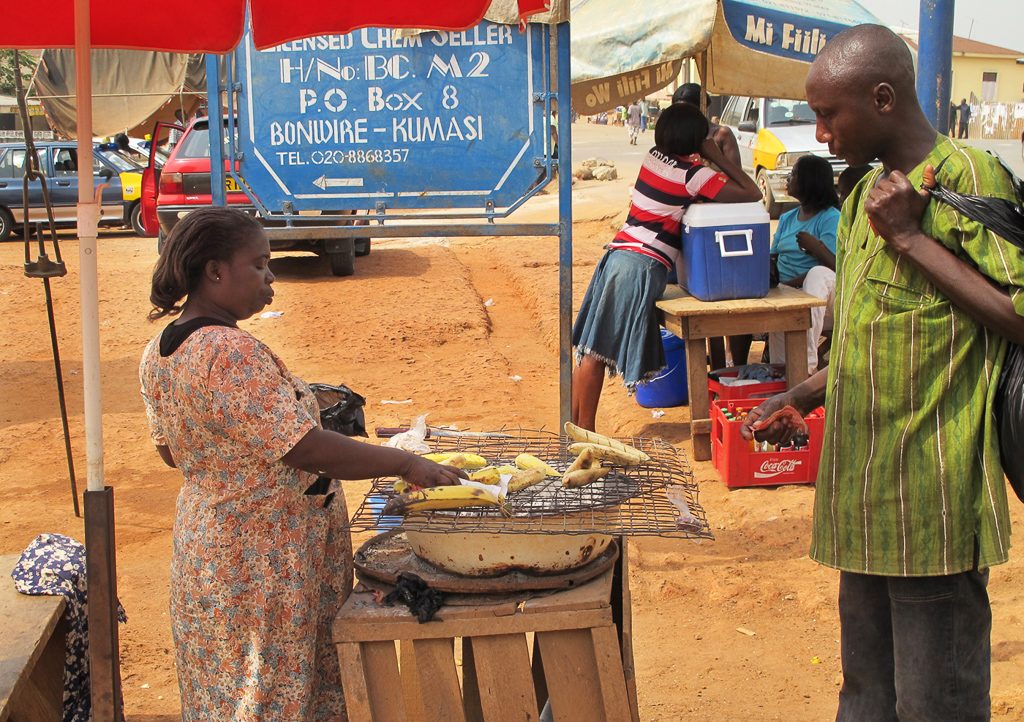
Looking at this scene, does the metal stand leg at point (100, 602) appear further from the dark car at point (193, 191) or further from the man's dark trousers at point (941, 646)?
the dark car at point (193, 191)

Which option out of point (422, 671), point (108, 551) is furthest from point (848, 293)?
point (108, 551)

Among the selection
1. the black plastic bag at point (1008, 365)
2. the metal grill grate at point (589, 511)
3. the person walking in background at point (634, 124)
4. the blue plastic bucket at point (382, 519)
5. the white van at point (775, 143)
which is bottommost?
the blue plastic bucket at point (382, 519)

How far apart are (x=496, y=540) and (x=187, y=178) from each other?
11.4 metres

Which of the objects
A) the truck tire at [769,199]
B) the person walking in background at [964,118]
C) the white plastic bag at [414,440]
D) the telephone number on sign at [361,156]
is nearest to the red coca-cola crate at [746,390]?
the telephone number on sign at [361,156]

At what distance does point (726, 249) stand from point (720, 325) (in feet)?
1.51

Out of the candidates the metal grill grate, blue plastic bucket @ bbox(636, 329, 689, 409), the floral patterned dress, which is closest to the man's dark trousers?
the metal grill grate

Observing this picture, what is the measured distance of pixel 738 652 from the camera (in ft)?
13.7

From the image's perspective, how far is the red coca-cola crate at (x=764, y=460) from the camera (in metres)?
5.83

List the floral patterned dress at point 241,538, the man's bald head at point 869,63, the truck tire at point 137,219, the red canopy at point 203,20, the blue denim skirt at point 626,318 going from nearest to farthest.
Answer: the man's bald head at point 869,63, the floral patterned dress at point 241,538, the red canopy at point 203,20, the blue denim skirt at point 626,318, the truck tire at point 137,219

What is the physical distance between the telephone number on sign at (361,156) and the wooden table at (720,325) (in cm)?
198

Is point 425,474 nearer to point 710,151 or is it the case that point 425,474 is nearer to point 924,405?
point 924,405

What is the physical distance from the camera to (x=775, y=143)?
16766 millimetres

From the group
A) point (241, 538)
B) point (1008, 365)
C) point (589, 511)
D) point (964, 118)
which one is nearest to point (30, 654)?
point (241, 538)

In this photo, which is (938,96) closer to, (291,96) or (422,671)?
(291,96)
